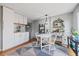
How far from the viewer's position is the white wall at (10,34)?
322cm

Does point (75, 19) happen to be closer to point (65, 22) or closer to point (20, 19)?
point (65, 22)

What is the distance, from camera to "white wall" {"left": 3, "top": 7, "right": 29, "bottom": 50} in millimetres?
3225

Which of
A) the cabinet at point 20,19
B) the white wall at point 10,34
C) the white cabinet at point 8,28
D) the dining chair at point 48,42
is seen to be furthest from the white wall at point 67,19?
the white cabinet at point 8,28

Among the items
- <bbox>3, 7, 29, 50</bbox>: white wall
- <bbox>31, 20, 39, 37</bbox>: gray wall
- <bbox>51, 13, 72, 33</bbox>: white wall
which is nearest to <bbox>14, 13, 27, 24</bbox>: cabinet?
<bbox>3, 7, 29, 50</bbox>: white wall

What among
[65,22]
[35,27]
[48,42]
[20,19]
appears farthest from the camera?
[20,19]

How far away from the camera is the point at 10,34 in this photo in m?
3.45

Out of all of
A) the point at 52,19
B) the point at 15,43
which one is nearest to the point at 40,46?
the point at 15,43

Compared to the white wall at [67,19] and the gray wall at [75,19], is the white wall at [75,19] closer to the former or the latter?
the gray wall at [75,19]

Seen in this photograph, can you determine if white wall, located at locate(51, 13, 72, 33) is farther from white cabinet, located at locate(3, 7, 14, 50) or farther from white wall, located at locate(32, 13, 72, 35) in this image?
white cabinet, located at locate(3, 7, 14, 50)

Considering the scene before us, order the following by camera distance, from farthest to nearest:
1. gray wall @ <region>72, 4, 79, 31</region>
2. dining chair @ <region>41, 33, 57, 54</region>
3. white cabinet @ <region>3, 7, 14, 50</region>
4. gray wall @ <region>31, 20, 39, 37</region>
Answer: dining chair @ <region>41, 33, 57, 54</region>, white cabinet @ <region>3, 7, 14, 50</region>, gray wall @ <region>31, 20, 39, 37</region>, gray wall @ <region>72, 4, 79, 31</region>

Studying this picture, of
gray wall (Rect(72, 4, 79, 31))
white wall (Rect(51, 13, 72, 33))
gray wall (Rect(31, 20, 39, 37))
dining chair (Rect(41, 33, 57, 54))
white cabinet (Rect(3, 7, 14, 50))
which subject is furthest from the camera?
dining chair (Rect(41, 33, 57, 54))

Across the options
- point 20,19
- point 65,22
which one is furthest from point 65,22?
point 20,19

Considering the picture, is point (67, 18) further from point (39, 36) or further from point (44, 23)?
point (39, 36)

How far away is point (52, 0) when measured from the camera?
1631 millimetres
